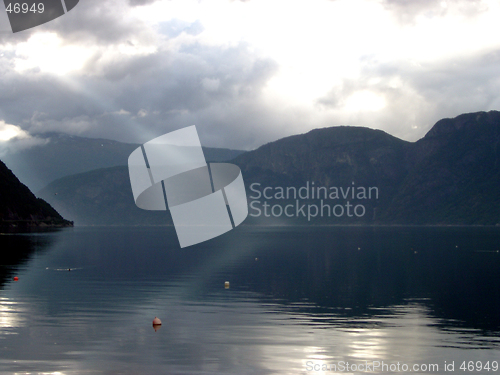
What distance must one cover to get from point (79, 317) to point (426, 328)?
72.8 ft

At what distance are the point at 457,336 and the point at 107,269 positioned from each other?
52.2 m

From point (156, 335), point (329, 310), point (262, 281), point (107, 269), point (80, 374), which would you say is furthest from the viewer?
point (107, 269)

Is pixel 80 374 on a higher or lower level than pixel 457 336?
higher

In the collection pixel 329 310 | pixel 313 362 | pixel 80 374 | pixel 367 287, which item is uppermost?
pixel 80 374

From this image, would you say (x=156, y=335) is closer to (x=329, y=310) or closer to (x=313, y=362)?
(x=313, y=362)

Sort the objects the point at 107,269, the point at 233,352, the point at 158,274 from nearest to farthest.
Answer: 1. the point at 233,352
2. the point at 158,274
3. the point at 107,269

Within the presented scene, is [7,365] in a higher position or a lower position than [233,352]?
higher

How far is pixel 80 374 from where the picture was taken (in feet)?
78.4

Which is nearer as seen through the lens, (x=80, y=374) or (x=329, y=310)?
(x=80, y=374)

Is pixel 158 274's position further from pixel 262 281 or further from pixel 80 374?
pixel 80 374

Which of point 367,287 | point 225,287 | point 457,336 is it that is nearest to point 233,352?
point 457,336

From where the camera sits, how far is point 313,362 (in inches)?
1041

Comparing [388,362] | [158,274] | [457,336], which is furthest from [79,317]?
[158,274]

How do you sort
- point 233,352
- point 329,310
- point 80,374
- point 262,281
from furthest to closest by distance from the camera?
point 262,281
point 329,310
point 233,352
point 80,374
